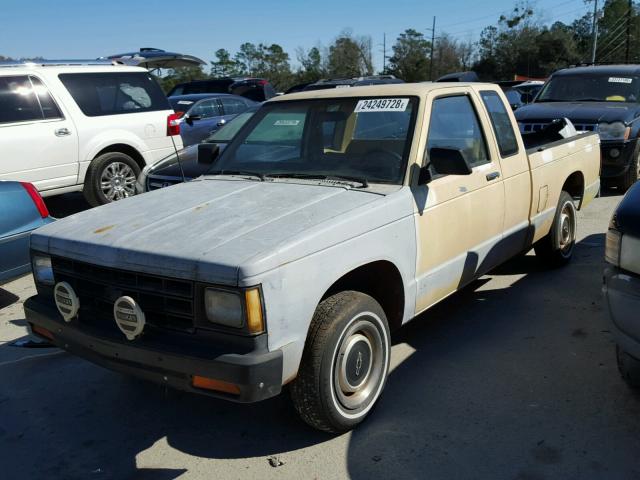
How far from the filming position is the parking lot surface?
3041 mm

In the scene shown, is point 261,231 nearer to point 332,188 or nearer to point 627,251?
point 332,188

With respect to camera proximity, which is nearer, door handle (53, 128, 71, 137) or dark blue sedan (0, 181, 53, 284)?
dark blue sedan (0, 181, 53, 284)

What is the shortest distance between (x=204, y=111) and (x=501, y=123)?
356 inches

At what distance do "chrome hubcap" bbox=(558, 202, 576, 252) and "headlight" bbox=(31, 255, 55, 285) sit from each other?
428cm

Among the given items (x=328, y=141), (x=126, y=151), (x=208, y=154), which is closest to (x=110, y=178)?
(x=126, y=151)

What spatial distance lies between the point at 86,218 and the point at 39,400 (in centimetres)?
120

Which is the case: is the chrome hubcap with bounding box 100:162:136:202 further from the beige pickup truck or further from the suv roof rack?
the beige pickup truck

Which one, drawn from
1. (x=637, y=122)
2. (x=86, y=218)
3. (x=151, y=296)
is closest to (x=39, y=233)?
(x=86, y=218)

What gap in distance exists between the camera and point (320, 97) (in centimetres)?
439

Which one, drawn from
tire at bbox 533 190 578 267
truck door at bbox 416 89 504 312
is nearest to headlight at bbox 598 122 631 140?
tire at bbox 533 190 578 267

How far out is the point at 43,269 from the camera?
3.42 meters

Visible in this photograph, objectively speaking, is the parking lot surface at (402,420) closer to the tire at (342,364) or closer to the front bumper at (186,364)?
the tire at (342,364)

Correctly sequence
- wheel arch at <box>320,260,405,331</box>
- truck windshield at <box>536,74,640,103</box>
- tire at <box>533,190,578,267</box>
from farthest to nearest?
truck windshield at <box>536,74,640,103</box> → tire at <box>533,190,578,267</box> → wheel arch at <box>320,260,405,331</box>

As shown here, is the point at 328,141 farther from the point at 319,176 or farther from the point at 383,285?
the point at 383,285
